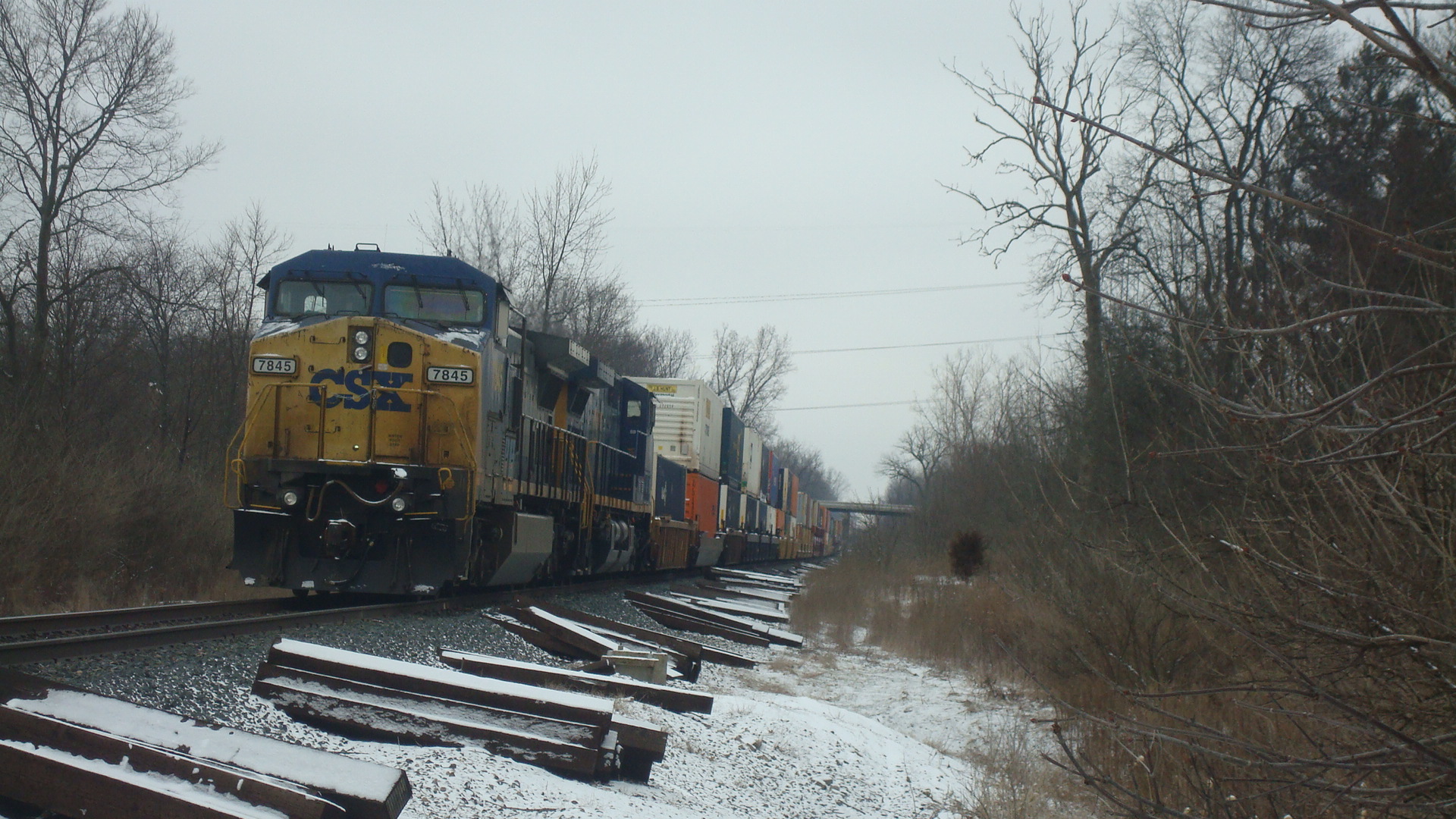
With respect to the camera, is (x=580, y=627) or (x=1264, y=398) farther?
(x=580, y=627)

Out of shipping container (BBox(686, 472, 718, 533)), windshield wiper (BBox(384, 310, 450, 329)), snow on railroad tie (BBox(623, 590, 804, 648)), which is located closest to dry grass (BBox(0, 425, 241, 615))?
windshield wiper (BBox(384, 310, 450, 329))

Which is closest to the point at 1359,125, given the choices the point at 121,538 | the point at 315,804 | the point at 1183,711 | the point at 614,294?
the point at 1183,711

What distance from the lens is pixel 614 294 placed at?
4019 centimetres

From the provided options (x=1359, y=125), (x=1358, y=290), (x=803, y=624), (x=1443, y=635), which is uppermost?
(x=1359, y=125)

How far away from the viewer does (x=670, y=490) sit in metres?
20.4

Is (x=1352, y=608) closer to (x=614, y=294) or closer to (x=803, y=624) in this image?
(x=803, y=624)

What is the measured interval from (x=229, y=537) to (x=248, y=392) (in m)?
5.86

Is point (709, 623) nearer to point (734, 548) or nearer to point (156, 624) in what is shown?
point (156, 624)

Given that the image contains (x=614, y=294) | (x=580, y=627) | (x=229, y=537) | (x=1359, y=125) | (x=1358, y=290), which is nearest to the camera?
(x=1358, y=290)

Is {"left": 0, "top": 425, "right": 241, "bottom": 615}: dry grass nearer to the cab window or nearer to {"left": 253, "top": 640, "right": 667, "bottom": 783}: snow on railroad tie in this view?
the cab window

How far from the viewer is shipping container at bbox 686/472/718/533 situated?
21969 mm

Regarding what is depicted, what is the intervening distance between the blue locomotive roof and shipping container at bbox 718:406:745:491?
1525 cm

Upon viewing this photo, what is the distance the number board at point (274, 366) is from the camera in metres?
10.5

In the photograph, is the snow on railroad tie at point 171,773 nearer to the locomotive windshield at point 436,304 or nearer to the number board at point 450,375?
the number board at point 450,375
